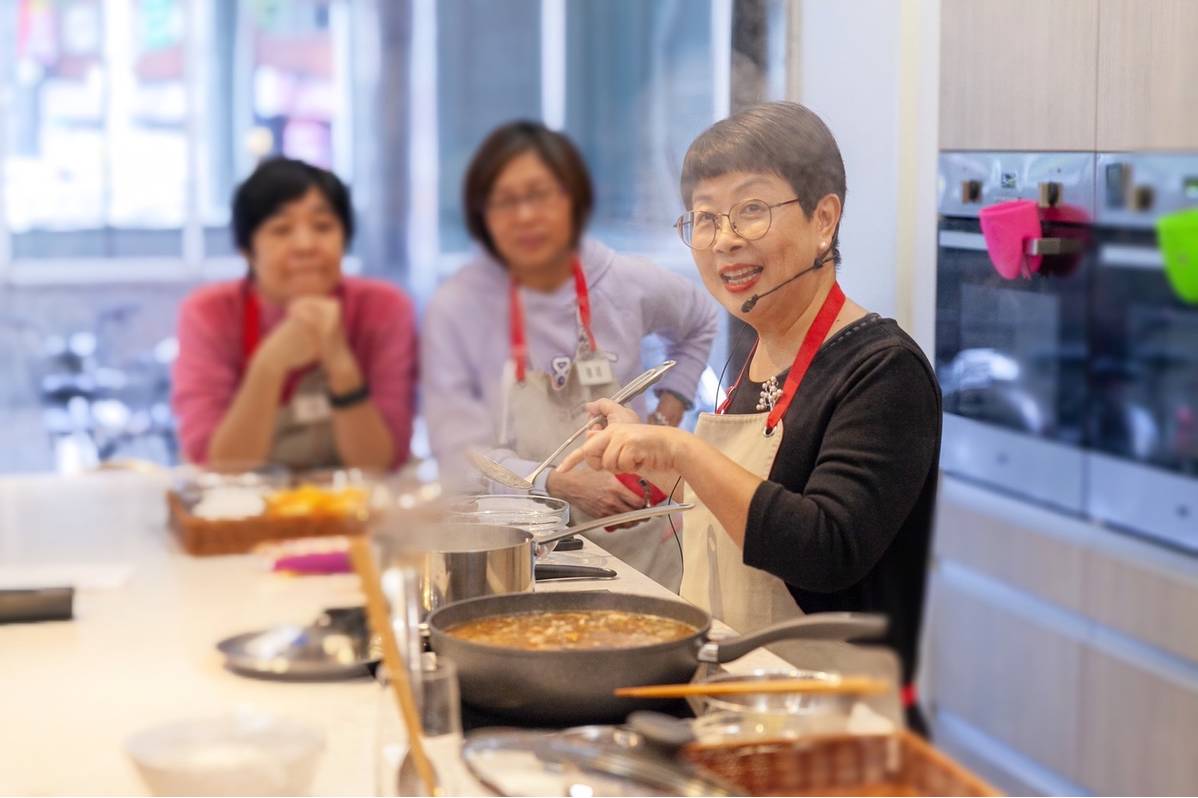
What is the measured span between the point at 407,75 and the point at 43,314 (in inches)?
11.7

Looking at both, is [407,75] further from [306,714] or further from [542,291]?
[306,714]

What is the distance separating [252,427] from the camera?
2.81ft

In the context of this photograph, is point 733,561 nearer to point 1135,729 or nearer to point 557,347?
point 557,347

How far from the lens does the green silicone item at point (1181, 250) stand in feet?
3.97

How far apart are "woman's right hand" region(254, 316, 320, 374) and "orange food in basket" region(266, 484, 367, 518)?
0.09 m

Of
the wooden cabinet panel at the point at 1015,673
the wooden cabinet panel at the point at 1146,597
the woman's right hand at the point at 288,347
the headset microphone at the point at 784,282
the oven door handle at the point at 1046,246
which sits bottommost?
the wooden cabinet panel at the point at 1015,673

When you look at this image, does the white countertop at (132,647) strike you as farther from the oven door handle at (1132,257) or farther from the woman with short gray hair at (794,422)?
the oven door handle at (1132,257)

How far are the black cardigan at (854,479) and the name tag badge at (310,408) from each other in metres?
0.29

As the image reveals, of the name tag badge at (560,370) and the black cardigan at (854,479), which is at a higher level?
the name tag badge at (560,370)

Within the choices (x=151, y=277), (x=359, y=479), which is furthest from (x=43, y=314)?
(x=359, y=479)

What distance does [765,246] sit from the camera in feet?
3.02

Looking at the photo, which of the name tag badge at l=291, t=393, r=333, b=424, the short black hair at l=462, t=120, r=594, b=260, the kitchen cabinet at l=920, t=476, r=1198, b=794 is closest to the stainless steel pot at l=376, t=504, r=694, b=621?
the name tag badge at l=291, t=393, r=333, b=424

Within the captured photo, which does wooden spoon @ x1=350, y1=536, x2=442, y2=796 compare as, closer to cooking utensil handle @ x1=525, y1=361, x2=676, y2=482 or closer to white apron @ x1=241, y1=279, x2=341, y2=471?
white apron @ x1=241, y1=279, x2=341, y2=471

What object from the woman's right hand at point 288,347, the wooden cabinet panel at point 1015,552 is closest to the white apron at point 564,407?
the woman's right hand at point 288,347
